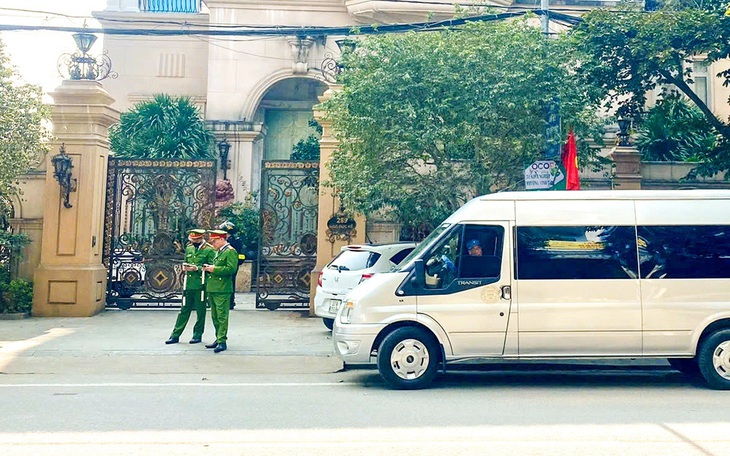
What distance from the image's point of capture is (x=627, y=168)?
1462cm

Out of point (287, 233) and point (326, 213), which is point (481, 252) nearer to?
point (326, 213)

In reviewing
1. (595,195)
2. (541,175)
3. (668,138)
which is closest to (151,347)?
(541,175)

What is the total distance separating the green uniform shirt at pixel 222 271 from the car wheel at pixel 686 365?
6032mm

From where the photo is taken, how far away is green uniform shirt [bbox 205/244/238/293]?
32.1ft

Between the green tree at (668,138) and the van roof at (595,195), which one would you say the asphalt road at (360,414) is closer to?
the van roof at (595,195)

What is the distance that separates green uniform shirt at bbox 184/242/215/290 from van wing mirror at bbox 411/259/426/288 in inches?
153

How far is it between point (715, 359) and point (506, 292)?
2.49 m

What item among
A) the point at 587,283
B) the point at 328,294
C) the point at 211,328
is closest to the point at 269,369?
the point at 328,294

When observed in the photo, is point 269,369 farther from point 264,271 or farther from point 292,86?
point 292,86

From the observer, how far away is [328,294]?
10781 mm

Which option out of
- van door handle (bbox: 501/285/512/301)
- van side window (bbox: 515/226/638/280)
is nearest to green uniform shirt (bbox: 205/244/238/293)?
van door handle (bbox: 501/285/512/301)

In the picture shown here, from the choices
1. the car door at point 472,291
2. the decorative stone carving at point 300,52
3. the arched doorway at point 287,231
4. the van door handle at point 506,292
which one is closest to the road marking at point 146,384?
the car door at point 472,291

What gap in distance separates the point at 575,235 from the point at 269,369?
4412 millimetres

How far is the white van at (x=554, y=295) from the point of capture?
25.0 feet
